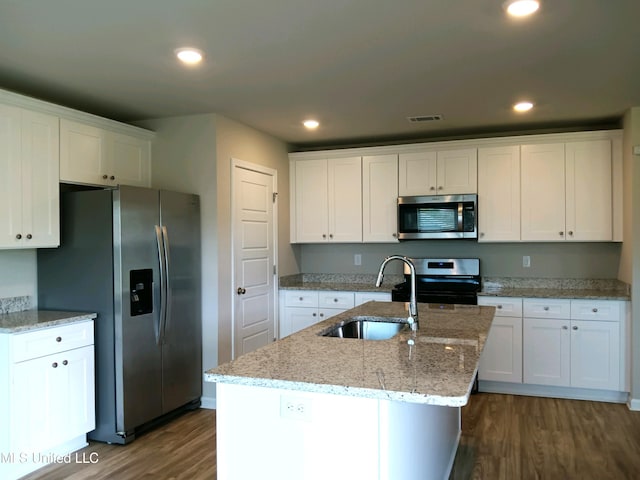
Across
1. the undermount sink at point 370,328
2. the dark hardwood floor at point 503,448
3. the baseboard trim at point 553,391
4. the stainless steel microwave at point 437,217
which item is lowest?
the dark hardwood floor at point 503,448

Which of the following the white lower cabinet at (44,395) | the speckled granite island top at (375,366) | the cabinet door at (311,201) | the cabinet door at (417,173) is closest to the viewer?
the speckled granite island top at (375,366)

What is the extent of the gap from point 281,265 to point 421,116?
6.53 ft

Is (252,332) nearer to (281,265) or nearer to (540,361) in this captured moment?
(281,265)

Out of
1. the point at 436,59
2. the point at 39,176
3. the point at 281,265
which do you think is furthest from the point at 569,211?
the point at 39,176

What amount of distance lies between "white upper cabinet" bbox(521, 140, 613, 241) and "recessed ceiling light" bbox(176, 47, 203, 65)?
301cm

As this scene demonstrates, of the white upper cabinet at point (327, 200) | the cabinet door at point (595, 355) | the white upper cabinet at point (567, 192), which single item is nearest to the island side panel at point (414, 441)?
the cabinet door at point (595, 355)

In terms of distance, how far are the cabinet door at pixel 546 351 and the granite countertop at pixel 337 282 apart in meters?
1.28

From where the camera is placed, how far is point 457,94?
3.54 metres

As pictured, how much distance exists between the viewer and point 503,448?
A: 10.6ft

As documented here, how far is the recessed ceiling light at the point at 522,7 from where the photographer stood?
2160mm

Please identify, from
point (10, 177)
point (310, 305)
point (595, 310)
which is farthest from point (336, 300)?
point (10, 177)

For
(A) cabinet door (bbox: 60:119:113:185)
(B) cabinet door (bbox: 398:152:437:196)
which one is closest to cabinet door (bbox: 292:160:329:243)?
(B) cabinet door (bbox: 398:152:437:196)

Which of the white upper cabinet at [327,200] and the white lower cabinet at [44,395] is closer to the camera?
the white lower cabinet at [44,395]

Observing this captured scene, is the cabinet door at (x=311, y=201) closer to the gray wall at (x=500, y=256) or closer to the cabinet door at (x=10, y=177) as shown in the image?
the gray wall at (x=500, y=256)
